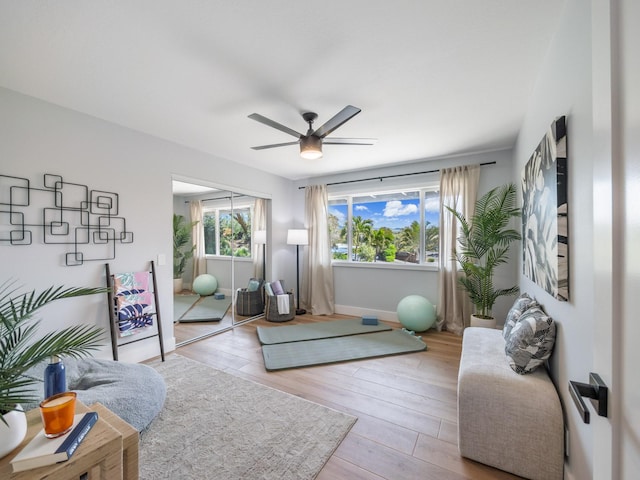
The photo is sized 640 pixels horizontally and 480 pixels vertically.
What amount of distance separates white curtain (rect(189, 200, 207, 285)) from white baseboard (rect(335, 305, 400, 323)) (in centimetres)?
241

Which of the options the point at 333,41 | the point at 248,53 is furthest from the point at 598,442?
the point at 248,53

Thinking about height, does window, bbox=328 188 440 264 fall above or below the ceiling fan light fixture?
below

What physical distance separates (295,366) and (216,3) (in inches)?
115

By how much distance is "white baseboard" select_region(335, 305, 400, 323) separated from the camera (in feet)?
14.3

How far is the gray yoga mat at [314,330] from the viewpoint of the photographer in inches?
141

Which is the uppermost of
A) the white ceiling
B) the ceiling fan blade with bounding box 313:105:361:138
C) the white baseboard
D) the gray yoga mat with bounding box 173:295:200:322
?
the white ceiling

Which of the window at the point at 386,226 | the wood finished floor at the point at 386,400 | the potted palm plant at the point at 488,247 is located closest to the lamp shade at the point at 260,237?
the window at the point at 386,226

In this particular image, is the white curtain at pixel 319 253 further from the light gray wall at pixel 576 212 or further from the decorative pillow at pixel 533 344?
the light gray wall at pixel 576 212

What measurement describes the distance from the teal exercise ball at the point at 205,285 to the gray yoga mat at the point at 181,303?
0.34 feet

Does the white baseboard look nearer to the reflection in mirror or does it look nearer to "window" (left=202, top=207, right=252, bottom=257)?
the reflection in mirror

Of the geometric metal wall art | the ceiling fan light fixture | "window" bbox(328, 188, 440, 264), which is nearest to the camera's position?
the geometric metal wall art

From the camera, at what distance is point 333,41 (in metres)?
1.64

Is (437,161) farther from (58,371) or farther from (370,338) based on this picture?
(58,371)

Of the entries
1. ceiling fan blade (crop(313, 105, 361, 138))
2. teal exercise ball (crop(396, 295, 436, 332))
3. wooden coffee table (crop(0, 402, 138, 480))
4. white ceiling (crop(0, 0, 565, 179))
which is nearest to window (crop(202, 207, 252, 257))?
white ceiling (crop(0, 0, 565, 179))
